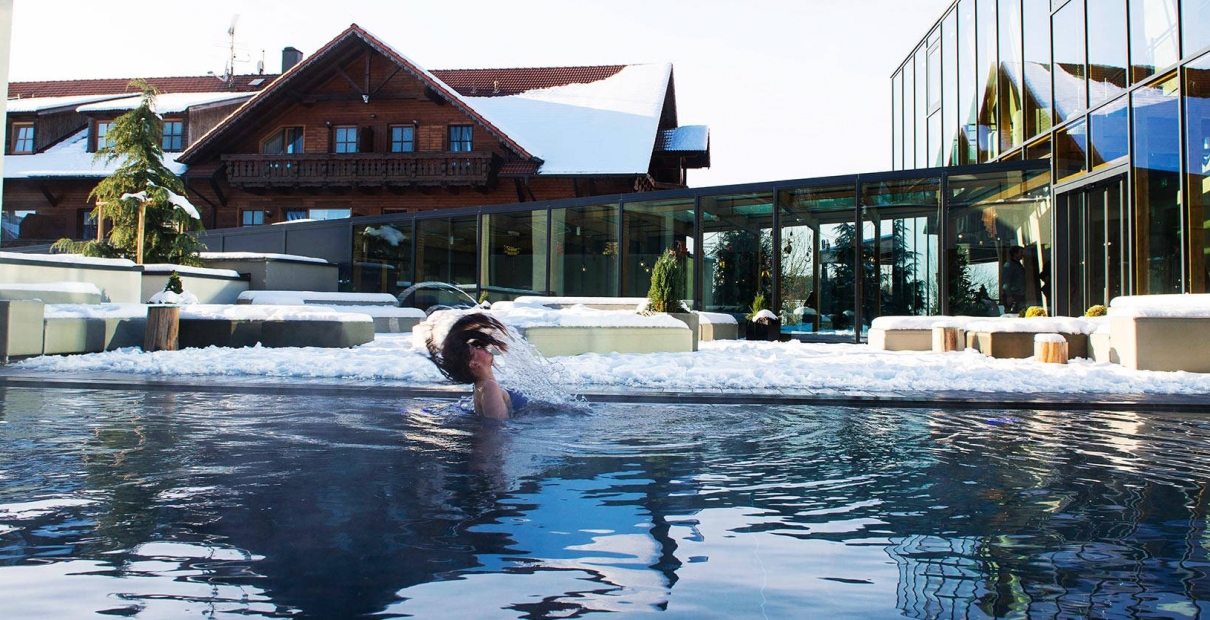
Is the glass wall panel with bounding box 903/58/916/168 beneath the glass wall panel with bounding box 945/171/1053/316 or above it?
above

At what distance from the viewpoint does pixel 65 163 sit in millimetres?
28250

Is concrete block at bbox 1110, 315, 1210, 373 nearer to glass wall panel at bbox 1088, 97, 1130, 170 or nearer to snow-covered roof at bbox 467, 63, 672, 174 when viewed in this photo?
glass wall panel at bbox 1088, 97, 1130, 170

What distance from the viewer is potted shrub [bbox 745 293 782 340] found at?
17.0 m

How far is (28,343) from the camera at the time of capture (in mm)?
9961

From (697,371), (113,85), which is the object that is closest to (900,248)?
(697,371)

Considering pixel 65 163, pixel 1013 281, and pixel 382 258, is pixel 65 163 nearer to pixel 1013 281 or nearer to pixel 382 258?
pixel 382 258

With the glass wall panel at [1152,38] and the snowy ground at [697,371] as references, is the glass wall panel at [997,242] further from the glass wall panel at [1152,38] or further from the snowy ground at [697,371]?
the snowy ground at [697,371]

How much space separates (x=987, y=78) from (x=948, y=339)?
362 inches

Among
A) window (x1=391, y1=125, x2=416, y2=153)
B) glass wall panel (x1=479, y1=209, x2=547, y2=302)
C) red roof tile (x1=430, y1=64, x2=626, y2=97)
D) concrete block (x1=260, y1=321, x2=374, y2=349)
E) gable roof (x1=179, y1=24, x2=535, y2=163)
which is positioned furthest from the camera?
red roof tile (x1=430, y1=64, x2=626, y2=97)

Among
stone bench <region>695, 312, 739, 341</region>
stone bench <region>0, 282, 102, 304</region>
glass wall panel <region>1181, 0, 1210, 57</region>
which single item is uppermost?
glass wall panel <region>1181, 0, 1210, 57</region>

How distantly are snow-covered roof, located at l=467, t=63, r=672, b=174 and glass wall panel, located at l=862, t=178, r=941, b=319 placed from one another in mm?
8600

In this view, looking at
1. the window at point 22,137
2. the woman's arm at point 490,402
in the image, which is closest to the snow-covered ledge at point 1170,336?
the woman's arm at point 490,402

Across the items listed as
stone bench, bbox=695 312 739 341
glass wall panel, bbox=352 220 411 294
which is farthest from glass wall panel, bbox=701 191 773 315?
glass wall panel, bbox=352 220 411 294

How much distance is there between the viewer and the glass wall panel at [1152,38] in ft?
42.2
